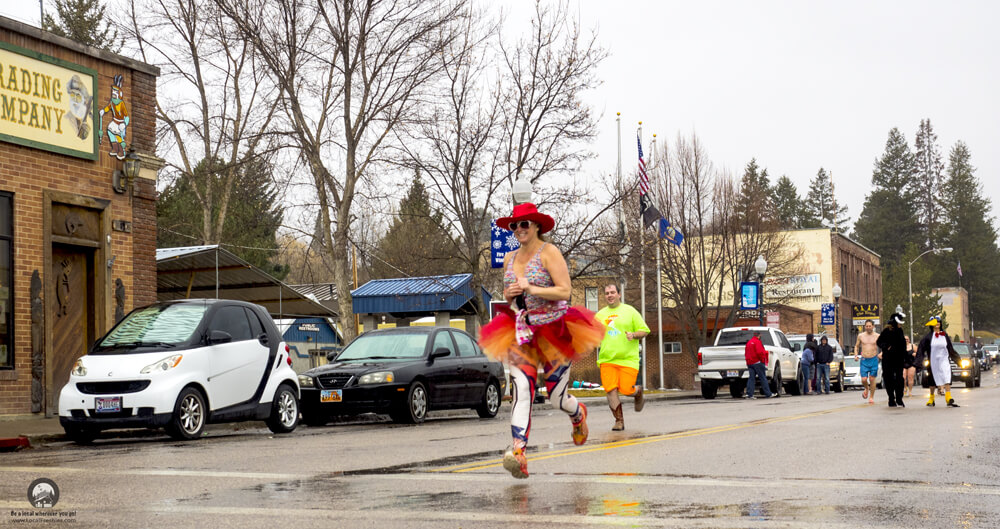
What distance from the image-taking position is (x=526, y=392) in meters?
7.92

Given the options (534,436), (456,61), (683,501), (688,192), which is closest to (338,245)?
(456,61)

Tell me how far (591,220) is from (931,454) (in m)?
18.2

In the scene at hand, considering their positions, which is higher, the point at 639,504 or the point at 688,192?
the point at 688,192

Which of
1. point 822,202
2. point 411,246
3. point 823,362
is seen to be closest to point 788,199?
point 822,202

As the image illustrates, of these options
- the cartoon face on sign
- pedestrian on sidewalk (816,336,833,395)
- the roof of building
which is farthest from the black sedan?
pedestrian on sidewalk (816,336,833,395)

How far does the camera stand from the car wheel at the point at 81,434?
43.9 ft

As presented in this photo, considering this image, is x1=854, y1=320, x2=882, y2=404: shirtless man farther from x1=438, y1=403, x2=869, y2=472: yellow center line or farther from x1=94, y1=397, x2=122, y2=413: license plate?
x1=94, y1=397, x2=122, y2=413: license plate

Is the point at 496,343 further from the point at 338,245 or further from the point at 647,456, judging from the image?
the point at 338,245

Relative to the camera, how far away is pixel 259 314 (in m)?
15.1

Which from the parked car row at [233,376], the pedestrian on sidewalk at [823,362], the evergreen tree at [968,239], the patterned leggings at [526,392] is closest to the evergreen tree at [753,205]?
the pedestrian on sidewalk at [823,362]

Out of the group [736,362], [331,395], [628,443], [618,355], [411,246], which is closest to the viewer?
[628,443]

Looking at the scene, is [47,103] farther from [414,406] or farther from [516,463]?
[516,463]

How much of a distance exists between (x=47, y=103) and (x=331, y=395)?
21.8ft

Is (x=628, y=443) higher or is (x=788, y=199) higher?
(x=788, y=199)
